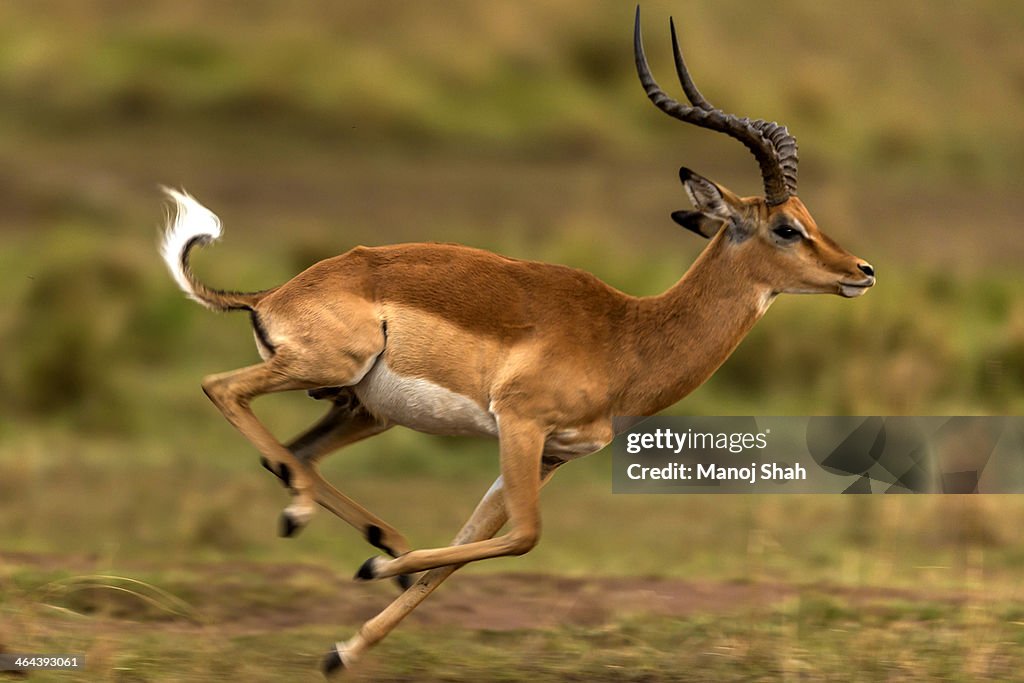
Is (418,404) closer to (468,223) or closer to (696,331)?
(696,331)

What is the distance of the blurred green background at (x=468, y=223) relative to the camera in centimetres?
1233

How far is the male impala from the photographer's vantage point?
813cm

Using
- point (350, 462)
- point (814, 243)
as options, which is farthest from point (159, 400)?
point (814, 243)

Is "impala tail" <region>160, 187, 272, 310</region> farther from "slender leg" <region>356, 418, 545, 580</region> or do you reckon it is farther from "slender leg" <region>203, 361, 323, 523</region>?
"slender leg" <region>356, 418, 545, 580</region>

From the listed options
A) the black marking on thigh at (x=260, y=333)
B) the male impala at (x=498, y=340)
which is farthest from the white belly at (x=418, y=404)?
the black marking on thigh at (x=260, y=333)

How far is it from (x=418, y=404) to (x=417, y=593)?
0.87m

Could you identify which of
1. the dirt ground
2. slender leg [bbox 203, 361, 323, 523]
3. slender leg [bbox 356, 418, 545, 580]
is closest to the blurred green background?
the dirt ground

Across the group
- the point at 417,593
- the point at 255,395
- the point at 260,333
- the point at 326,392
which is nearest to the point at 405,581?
the point at 417,593

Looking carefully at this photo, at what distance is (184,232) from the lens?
27.4ft

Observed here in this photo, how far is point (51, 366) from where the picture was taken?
1512 cm

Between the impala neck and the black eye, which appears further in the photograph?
the impala neck

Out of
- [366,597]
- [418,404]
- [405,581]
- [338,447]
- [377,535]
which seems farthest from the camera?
[366,597]

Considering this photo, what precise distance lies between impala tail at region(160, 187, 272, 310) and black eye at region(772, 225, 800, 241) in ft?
7.51

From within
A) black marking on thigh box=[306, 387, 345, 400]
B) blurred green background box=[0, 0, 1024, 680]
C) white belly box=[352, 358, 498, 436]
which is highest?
blurred green background box=[0, 0, 1024, 680]
